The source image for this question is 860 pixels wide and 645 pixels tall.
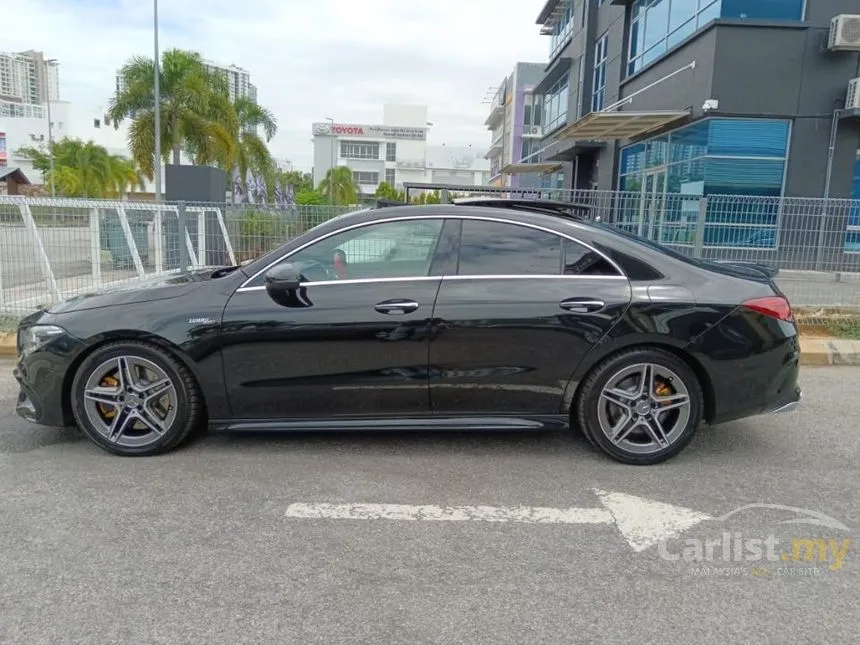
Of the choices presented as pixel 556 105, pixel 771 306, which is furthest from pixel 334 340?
pixel 556 105

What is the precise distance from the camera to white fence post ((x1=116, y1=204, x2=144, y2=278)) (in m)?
8.21

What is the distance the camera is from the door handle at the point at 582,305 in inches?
150

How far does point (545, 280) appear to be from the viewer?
3893 millimetres

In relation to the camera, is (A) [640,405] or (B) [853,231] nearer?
(A) [640,405]

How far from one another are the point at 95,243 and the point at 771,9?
12.7m

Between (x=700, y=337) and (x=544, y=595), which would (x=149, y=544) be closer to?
(x=544, y=595)

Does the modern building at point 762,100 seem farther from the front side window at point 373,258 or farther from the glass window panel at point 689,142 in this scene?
the front side window at point 373,258

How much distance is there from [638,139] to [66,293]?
48.5ft

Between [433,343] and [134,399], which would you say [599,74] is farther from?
[134,399]

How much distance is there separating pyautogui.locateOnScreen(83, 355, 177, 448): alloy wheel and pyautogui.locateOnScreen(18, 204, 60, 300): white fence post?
15.6 ft

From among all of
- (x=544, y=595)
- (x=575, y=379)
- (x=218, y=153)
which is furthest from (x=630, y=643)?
(x=218, y=153)

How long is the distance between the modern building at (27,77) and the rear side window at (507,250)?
153683mm

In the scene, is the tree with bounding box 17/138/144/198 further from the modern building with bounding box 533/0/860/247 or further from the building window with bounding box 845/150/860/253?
the building window with bounding box 845/150/860/253

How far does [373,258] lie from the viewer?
4.08 metres
